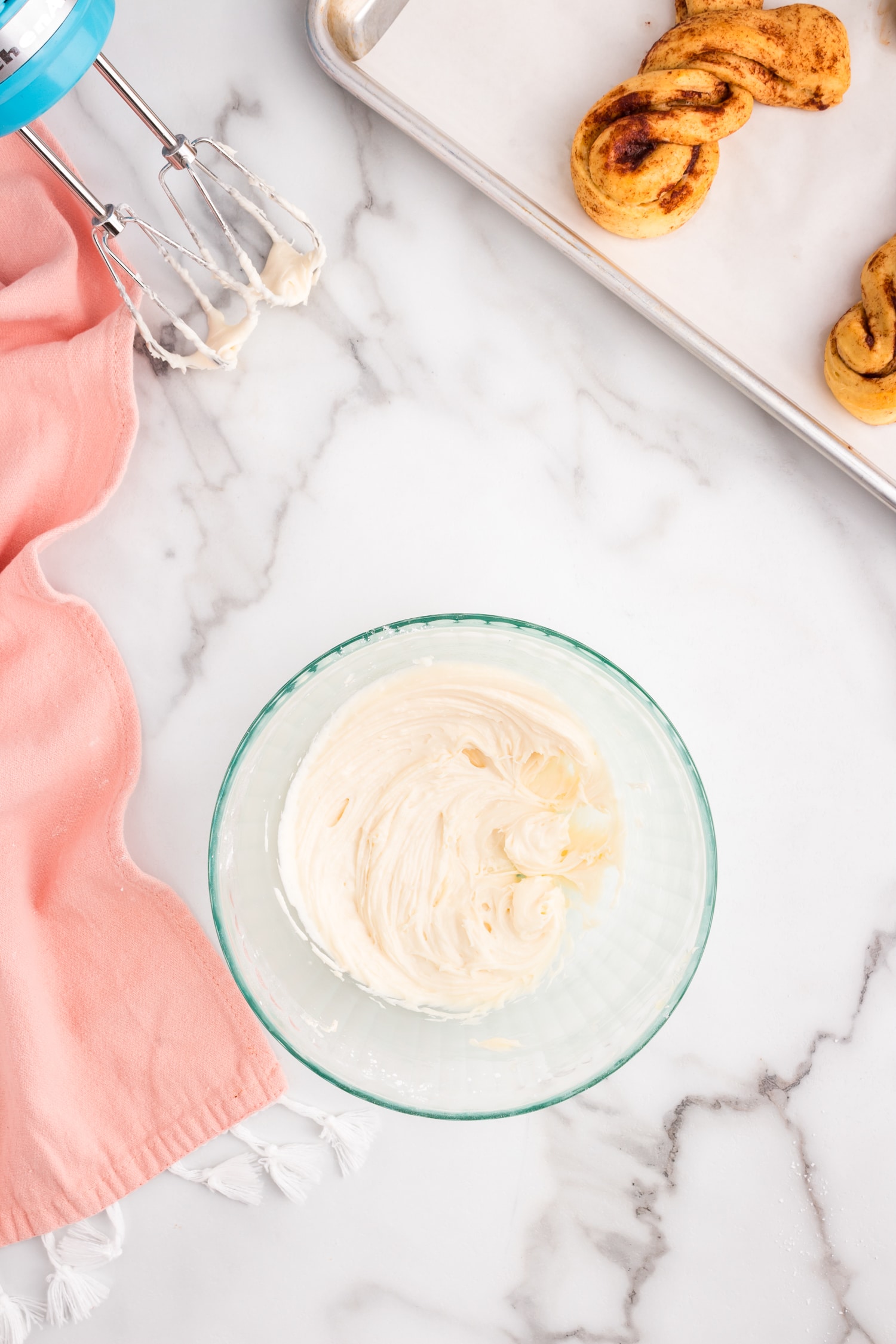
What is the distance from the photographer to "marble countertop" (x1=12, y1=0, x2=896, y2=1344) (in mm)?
882

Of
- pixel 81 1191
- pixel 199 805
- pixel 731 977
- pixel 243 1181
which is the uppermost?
pixel 199 805

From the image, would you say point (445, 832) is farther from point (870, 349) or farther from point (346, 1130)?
point (870, 349)

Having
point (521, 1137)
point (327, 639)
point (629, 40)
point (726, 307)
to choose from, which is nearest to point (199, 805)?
point (327, 639)

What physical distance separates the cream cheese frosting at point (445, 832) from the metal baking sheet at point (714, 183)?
36 cm

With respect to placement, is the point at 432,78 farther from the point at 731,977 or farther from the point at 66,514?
the point at 731,977

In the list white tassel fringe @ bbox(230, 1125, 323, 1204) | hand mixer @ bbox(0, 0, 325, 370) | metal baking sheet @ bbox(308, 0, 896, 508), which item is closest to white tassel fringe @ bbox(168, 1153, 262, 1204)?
white tassel fringe @ bbox(230, 1125, 323, 1204)

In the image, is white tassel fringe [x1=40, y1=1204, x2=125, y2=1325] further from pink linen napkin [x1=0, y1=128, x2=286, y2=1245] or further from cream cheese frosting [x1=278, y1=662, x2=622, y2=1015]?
cream cheese frosting [x1=278, y1=662, x2=622, y2=1015]

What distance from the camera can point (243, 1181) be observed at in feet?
2.90

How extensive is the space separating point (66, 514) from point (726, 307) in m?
0.64

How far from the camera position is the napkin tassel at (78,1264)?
872mm

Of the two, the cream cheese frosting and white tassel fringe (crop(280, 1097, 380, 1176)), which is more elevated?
the cream cheese frosting

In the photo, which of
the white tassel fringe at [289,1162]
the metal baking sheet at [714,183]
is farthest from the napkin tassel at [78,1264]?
the metal baking sheet at [714,183]

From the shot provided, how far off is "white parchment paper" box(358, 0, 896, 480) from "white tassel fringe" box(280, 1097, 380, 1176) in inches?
30.7

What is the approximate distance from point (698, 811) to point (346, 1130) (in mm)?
455
